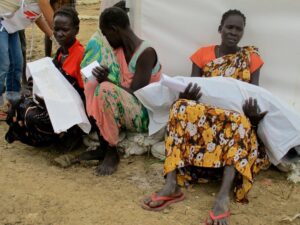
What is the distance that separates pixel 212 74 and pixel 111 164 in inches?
38.2

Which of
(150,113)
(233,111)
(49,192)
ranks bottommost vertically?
(49,192)

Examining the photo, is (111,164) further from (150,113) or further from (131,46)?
(131,46)

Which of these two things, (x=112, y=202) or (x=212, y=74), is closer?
(x=112, y=202)

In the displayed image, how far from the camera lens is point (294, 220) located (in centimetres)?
288

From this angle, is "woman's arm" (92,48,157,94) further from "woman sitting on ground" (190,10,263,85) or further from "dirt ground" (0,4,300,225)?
"dirt ground" (0,4,300,225)

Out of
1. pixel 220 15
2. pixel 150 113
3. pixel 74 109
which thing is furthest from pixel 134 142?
pixel 220 15

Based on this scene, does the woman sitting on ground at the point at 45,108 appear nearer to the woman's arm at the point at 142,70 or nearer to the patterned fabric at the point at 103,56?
the patterned fabric at the point at 103,56

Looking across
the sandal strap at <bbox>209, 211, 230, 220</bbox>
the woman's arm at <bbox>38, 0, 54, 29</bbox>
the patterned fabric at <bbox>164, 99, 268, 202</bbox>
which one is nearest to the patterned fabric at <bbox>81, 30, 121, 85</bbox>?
the patterned fabric at <bbox>164, 99, 268, 202</bbox>

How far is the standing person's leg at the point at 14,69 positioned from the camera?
14.6 feet

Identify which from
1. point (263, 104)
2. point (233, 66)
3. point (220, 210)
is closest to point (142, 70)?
point (233, 66)

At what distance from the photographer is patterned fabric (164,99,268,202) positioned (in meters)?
2.94

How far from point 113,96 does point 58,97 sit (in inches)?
18.3

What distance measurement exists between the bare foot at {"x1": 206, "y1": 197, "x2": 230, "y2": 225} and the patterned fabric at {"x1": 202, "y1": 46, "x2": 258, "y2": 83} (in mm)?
947

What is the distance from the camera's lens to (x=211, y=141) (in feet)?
9.85
